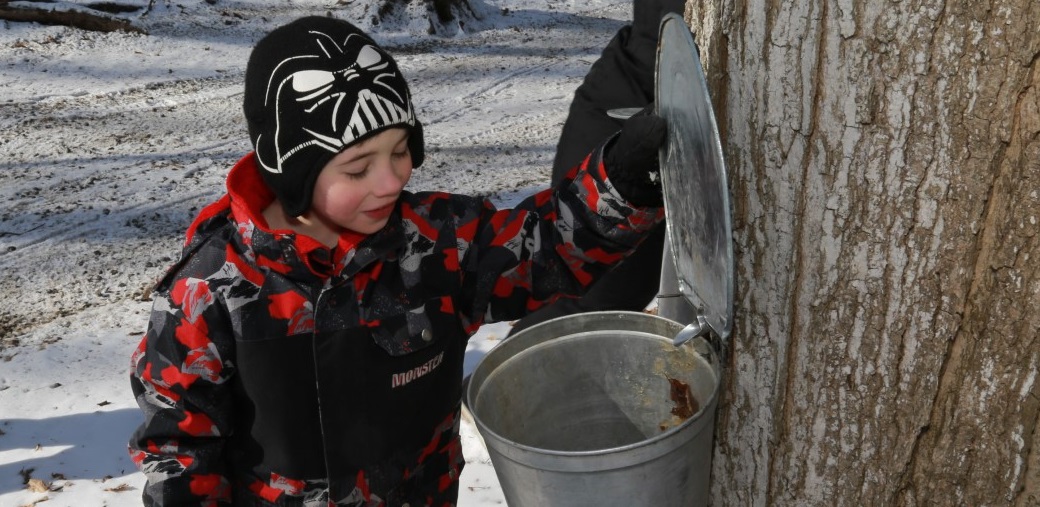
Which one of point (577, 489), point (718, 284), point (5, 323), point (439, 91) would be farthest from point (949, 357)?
point (439, 91)

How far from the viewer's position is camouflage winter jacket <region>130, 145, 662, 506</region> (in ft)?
6.12

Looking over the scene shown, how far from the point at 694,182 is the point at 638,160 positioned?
0.62 feet

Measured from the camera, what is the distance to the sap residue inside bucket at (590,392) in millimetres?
1863

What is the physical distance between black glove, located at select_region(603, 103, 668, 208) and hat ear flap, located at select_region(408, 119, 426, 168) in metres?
0.46

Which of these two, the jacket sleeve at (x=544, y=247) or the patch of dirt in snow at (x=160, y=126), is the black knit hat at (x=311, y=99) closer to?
the jacket sleeve at (x=544, y=247)

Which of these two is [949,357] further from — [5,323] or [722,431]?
[5,323]

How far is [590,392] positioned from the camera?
2004mm

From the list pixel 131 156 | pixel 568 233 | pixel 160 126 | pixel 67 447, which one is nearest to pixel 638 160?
pixel 568 233

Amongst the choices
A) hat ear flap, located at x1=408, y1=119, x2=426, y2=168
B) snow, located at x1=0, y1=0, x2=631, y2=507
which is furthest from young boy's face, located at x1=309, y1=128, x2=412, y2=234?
snow, located at x1=0, y1=0, x2=631, y2=507

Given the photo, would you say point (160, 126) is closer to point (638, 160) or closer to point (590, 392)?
point (590, 392)

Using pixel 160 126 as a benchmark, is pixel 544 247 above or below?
above

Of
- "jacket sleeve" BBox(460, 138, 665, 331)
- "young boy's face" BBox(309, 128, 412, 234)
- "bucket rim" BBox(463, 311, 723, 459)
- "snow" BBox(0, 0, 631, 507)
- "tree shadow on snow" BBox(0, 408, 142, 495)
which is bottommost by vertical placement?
"tree shadow on snow" BBox(0, 408, 142, 495)

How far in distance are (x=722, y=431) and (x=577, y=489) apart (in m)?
0.41

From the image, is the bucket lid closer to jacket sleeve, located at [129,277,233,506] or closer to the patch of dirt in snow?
jacket sleeve, located at [129,277,233,506]
